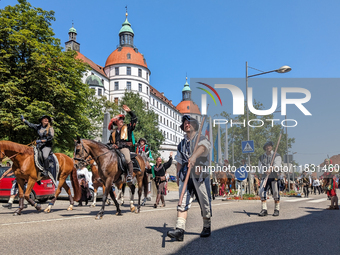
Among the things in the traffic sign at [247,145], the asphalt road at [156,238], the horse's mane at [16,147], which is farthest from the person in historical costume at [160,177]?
the asphalt road at [156,238]

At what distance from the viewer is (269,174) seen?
9.53 meters

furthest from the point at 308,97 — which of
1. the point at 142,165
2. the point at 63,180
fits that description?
the point at 63,180

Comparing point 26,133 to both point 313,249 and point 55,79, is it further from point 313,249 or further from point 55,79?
point 313,249

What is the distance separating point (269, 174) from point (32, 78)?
2163 centimetres

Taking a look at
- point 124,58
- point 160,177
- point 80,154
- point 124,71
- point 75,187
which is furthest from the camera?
point 124,58

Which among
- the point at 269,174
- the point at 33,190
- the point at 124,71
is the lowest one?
the point at 33,190

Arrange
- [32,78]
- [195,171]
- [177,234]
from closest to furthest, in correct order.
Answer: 1. [177,234]
2. [195,171]
3. [32,78]

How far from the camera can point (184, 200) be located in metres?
5.75

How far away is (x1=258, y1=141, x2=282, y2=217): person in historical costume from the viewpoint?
9453 millimetres

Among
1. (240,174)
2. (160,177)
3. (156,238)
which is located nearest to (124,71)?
(240,174)

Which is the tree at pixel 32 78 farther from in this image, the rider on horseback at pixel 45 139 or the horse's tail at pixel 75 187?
the rider on horseback at pixel 45 139

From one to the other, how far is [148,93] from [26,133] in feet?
227

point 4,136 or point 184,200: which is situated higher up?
point 4,136

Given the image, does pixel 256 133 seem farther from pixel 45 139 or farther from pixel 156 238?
pixel 156 238
